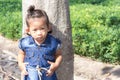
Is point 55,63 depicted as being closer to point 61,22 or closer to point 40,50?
point 40,50

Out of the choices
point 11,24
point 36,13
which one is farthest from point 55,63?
point 11,24

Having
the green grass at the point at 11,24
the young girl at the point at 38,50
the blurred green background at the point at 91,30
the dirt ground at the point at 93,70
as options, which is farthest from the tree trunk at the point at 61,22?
the green grass at the point at 11,24

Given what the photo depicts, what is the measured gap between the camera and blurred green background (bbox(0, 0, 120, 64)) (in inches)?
267

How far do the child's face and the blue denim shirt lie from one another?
0.09 m

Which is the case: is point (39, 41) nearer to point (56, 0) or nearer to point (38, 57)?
point (38, 57)

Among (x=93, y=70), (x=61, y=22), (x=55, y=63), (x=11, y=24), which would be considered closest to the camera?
(x=55, y=63)

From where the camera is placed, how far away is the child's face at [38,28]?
10.6 feet

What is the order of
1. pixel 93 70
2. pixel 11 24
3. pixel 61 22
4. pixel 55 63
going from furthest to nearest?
pixel 11 24, pixel 93 70, pixel 61 22, pixel 55 63

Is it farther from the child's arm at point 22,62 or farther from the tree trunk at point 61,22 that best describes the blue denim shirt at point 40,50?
the tree trunk at point 61,22

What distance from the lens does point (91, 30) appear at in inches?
295

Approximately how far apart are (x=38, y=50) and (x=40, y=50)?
17 mm

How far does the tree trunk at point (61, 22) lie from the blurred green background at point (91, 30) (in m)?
2.91

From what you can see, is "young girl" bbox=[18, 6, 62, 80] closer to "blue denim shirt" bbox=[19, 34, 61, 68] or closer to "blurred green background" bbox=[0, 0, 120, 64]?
"blue denim shirt" bbox=[19, 34, 61, 68]

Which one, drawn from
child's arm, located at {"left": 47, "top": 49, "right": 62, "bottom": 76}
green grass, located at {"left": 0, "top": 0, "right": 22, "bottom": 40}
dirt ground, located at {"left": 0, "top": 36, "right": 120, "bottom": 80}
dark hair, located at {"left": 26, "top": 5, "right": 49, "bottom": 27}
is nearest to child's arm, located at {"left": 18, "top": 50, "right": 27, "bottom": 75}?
child's arm, located at {"left": 47, "top": 49, "right": 62, "bottom": 76}
